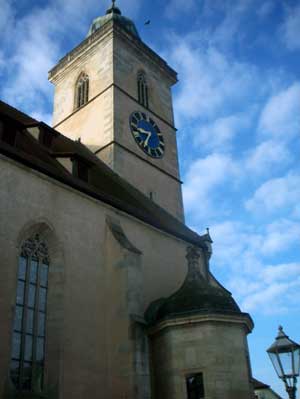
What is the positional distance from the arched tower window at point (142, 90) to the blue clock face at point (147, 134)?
94cm

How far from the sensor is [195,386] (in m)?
11.4

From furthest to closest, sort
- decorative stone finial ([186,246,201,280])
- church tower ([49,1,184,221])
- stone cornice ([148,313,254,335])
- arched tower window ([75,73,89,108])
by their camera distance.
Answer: arched tower window ([75,73,89,108]), church tower ([49,1,184,221]), decorative stone finial ([186,246,201,280]), stone cornice ([148,313,254,335])

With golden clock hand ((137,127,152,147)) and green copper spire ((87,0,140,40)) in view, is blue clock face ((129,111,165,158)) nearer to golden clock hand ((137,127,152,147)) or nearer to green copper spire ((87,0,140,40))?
golden clock hand ((137,127,152,147))

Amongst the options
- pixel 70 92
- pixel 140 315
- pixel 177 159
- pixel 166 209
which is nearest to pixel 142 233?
pixel 140 315

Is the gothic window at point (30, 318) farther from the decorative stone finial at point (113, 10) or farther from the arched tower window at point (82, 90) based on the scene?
the decorative stone finial at point (113, 10)

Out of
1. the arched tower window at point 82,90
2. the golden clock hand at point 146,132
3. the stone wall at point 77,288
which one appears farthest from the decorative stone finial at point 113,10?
the stone wall at point 77,288

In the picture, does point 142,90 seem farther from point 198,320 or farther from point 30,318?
point 30,318

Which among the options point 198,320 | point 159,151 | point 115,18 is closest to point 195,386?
point 198,320

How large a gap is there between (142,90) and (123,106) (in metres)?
2.53

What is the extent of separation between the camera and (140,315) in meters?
12.0

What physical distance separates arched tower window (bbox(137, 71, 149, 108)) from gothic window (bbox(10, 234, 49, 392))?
1319cm

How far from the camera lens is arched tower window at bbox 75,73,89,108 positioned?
2336 cm

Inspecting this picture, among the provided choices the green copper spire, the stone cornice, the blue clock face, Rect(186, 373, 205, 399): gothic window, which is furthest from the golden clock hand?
Rect(186, 373, 205, 399): gothic window

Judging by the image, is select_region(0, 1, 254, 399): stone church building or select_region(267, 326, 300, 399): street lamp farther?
select_region(0, 1, 254, 399): stone church building
